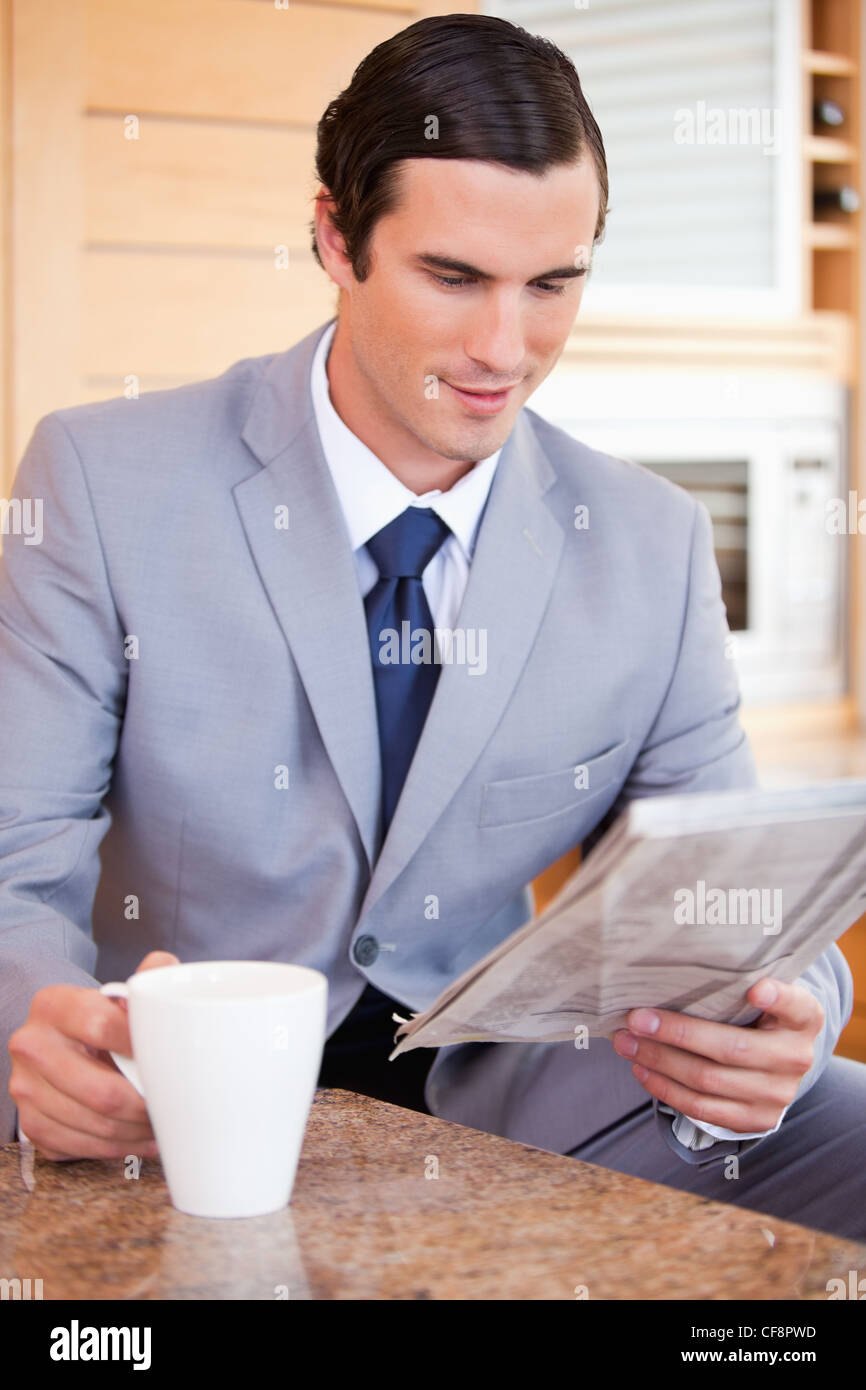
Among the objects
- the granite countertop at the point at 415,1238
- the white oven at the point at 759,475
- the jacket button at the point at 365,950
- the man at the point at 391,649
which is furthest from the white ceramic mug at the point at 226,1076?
the white oven at the point at 759,475

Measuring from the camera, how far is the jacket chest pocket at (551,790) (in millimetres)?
1235

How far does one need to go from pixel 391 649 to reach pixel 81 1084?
21.8 inches

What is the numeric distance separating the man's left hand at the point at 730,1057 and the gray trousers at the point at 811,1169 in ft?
0.58

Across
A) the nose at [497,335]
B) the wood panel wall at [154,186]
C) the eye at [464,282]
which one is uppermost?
the wood panel wall at [154,186]

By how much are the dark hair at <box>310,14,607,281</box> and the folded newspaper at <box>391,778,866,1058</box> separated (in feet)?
2.10

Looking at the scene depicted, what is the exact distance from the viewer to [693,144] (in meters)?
3.31

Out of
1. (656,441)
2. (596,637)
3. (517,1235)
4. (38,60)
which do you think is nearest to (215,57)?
(38,60)

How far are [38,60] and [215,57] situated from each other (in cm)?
28

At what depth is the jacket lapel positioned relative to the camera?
1.18m

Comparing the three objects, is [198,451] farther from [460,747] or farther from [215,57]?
[215,57]

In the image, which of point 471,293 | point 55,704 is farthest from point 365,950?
point 471,293

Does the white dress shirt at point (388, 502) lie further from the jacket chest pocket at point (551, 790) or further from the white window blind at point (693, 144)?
the white window blind at point (693, 144)

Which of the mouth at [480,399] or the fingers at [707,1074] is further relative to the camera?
the mouth at [480,399]

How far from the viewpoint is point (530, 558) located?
128 cm
